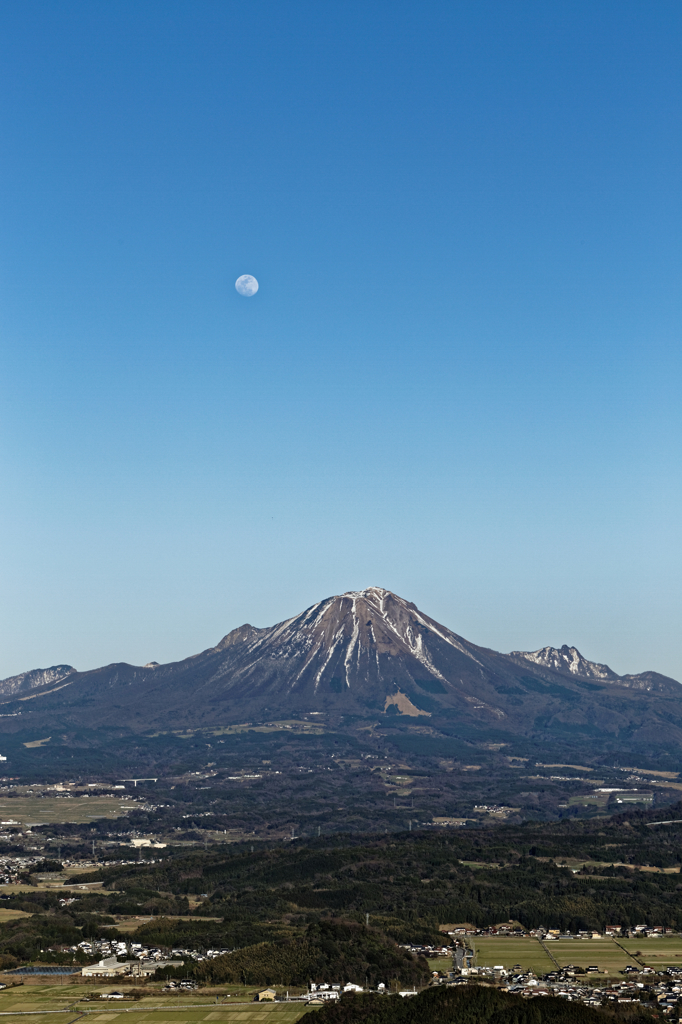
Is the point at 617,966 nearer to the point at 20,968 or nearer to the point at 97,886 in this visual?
the point at 20,968

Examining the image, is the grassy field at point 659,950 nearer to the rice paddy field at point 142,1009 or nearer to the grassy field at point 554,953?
the grassy field at point 554,953

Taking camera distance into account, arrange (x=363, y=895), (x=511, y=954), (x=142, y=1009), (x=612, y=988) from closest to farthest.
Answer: (x=142, y=1009) < (x=612, y=988) < (x=511, y=954) < (x=363, y=895)

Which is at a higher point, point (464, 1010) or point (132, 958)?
point (464, 1010)

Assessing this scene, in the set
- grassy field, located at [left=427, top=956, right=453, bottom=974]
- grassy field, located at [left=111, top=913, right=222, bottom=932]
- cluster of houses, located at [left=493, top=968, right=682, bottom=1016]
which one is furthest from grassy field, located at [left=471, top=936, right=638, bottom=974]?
grassy field, located at [left=111, top=913, right=222, bottom=932]

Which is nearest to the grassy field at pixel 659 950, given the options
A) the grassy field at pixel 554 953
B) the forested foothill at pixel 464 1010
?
the grassy field at pixel 554 953

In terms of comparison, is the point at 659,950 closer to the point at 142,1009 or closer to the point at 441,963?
the point at 441,963

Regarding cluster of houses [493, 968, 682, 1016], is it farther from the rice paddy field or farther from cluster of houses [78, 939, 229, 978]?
cluster of houses [78, 939, 229, 978]

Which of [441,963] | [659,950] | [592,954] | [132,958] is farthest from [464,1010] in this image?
[132,958]
